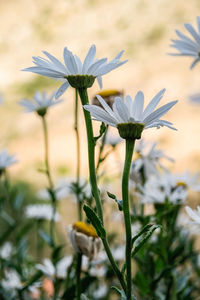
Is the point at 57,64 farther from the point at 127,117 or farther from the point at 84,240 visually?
the point at 84,240

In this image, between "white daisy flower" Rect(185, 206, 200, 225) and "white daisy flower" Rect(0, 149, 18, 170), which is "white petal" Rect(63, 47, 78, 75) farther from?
"white daisy flower" Rect(0, 149, 18, 170)

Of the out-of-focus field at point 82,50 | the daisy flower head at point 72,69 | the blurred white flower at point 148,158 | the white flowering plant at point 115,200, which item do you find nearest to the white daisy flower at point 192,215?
the white flowering plant at point 115,200

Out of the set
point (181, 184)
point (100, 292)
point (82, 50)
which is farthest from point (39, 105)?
point (82, 50)

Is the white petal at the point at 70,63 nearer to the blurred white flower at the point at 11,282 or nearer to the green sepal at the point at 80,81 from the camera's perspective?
the green sepal at the point at 80,81

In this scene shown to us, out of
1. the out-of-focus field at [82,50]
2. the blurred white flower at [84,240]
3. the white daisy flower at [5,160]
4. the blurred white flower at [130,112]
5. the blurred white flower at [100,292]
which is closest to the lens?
the blurred white flower at [130,112]

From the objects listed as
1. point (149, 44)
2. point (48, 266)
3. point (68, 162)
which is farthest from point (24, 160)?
Answer: point (48, 266)
